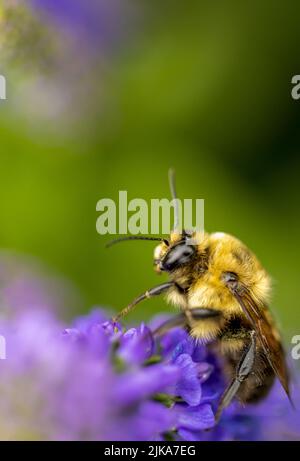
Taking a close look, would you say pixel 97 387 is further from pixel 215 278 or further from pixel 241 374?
pixel 215 278

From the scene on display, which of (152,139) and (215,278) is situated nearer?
(215,278)

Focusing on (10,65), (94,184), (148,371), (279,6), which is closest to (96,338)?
(148,371)

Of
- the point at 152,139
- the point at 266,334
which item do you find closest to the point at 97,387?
the point at 266,334

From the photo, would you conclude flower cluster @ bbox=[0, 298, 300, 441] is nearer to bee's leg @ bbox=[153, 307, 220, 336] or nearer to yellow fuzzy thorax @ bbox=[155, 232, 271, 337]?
bee's leg @ bbox=[153, 307, 220, 336]

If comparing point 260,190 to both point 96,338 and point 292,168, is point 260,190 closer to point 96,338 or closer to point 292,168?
point 292,168

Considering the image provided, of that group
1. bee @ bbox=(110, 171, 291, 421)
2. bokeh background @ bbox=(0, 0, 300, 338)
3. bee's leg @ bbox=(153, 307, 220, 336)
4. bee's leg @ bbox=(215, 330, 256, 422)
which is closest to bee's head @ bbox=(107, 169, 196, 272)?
bee @ bbox=(110, 171, 291, 421)

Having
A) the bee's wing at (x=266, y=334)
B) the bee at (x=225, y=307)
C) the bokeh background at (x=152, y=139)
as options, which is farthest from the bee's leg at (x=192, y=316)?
the bokeh background at (x=152, y=139)
